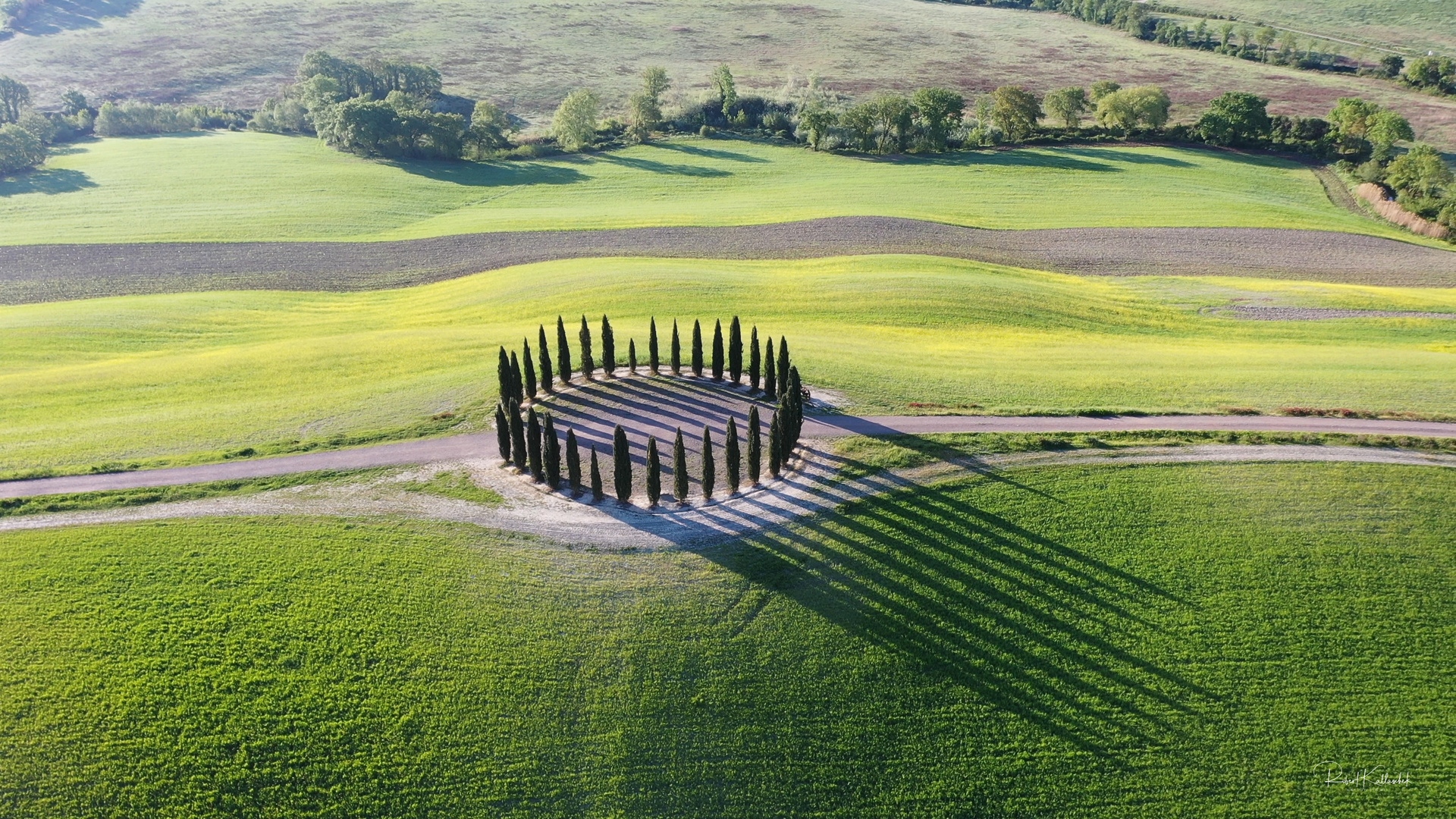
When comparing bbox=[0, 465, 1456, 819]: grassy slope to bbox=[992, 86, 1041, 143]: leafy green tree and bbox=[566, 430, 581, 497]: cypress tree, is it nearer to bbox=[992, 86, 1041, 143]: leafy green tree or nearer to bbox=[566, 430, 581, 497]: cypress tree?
bbox=[566, 430, 581, 497]: cypress tree

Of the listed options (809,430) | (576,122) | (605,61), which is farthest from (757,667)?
(605,61)

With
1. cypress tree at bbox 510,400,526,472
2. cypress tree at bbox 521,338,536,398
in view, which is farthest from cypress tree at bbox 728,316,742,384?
cypress tree at bbox 510,400,526,472

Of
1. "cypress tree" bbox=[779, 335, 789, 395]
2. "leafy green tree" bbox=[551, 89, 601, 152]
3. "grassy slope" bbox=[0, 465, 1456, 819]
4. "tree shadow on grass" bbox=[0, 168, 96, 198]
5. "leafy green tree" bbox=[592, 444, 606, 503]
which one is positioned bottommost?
"grassy slope" bbox=[0, 465, 1456, 819]

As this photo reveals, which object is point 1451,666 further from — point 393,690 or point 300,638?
point 300,638

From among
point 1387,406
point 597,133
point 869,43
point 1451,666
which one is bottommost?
point 1451,666

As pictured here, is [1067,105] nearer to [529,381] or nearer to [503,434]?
[529,381]

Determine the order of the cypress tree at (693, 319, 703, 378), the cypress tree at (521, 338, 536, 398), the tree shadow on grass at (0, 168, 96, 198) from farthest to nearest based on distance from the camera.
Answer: the tree shadow on grass at (0, 168, 96, 198)
the cypress tree at (693, 319, 703, 378)
the cypress tree at (521, 338, 536, 398)

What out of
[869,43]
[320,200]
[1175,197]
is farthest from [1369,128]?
[320,200]
